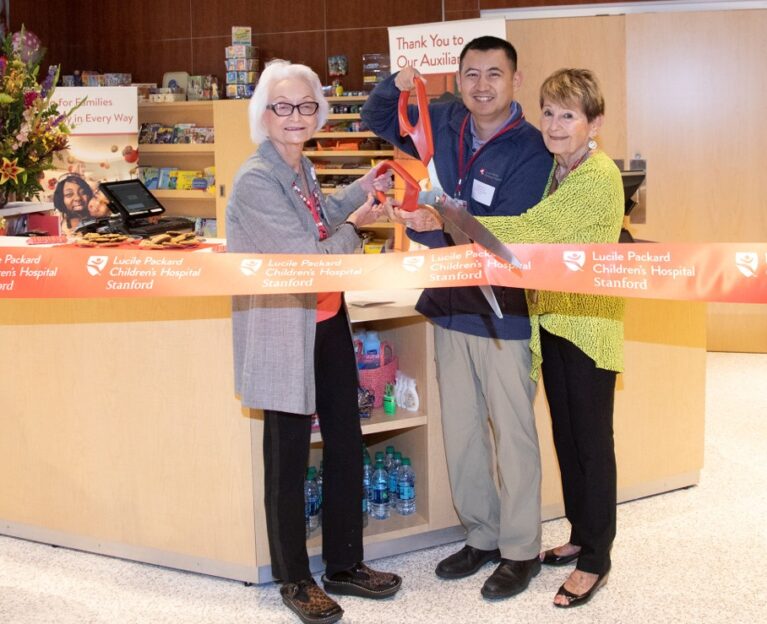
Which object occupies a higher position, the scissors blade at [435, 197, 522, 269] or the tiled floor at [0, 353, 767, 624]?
the scissors blade at [435, 197, 522, 269]

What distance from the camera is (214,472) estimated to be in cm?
325

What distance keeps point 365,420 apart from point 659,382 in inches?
52.4

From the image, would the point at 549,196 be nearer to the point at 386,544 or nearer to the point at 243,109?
the point at 386,544

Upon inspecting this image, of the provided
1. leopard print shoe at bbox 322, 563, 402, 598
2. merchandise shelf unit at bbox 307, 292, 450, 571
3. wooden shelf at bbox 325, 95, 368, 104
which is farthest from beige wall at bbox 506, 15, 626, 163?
leopard print shoe at bbox 322, 563, 402, 598

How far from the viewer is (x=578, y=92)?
9.17ft

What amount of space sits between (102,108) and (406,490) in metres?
4.90

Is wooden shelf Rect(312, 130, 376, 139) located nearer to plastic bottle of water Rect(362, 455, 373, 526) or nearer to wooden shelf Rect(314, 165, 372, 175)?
wooden shelf Rect(314, 165, 372, 175)

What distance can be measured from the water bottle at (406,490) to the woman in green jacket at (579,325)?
618 mm

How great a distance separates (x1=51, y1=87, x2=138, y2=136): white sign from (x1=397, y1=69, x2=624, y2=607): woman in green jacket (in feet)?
16.6

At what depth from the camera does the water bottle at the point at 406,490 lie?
3506 millimetres

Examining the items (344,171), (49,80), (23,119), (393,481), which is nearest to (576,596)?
(393,481)

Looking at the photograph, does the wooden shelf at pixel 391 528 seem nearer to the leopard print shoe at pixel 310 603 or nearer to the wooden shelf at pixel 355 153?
the leopard print shoe at pixel 310 603

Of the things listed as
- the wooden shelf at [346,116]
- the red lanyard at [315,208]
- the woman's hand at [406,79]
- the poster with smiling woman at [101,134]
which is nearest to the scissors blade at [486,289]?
the red lanyard at [315,208]

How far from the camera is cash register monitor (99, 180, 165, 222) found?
4211mm
